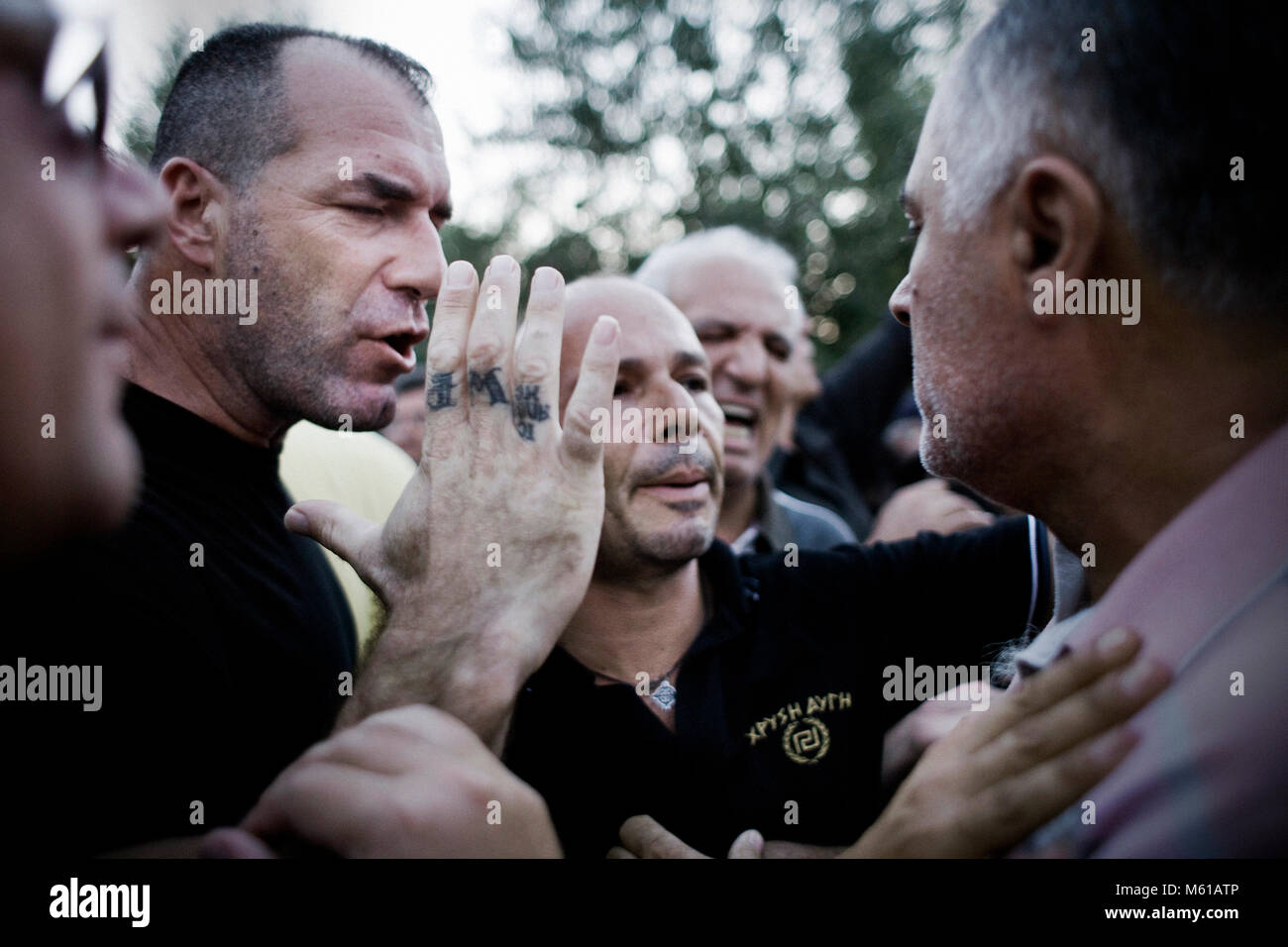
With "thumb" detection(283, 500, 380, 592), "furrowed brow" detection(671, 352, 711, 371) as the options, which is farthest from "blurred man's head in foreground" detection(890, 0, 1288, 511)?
"thumb" detection(283, 500, 380, 592)

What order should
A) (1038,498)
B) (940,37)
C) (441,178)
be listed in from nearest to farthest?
(1038,498) → (441,178) → (940,37)

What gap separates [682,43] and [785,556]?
12348 millimetres

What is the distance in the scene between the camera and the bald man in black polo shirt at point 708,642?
1.61 m

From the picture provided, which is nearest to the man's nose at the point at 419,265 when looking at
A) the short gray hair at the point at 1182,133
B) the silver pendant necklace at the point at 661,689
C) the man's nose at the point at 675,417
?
the man's nose at the point at 675,417

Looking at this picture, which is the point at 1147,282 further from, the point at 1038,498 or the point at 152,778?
the point at 152,778

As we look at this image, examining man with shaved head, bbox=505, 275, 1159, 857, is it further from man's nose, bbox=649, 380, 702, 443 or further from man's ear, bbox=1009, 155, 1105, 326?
man's ear, bbox=1009, 155, 1105, 326

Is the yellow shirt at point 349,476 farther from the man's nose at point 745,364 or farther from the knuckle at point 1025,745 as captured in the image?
the knuckle at point 1025,745

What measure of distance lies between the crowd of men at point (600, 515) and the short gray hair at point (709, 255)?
128cm

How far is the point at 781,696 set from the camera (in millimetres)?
1771

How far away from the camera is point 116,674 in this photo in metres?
1.22

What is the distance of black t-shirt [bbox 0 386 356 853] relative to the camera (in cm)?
113

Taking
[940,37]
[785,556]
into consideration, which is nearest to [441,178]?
[785,556]

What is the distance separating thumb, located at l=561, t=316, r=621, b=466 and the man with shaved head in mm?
471

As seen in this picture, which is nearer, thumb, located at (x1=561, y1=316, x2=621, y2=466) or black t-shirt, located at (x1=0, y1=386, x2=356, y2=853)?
black t-shirt, located at (x1=0, y1=386, x2=356, y2=853)
